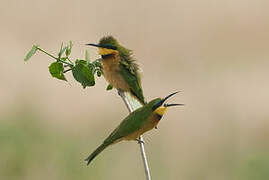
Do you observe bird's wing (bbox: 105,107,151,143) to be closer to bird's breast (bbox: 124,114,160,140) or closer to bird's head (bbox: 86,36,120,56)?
bird's breast (bbox: 124,114,160,140)

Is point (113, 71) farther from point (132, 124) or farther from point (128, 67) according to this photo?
point (132, 124)

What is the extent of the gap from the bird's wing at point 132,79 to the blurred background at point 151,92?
1.62 meters

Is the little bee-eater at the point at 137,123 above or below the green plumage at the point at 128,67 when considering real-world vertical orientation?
below

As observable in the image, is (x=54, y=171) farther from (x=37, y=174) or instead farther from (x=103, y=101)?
(x=103, y=101)

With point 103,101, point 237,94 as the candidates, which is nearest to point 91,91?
point 103,101

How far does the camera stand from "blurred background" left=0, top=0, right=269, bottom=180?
445 centimetres

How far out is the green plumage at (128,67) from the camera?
2.24 metres

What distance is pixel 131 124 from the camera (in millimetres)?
1548

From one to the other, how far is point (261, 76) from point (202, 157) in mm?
4453

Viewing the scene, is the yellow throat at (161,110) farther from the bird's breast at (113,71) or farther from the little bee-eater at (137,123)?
the bird's breast at (113,71)

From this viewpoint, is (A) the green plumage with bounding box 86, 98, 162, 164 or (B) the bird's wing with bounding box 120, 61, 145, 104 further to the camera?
(B) the bird's wing with bounding box 120, 61, 145, 104

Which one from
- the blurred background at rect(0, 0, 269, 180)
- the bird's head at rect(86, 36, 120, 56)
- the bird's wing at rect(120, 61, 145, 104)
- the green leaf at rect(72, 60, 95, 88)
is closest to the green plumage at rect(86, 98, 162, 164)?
the green leaf at rect(72, 60, 95, 88)

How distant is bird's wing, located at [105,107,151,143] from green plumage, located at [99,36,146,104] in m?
0.62

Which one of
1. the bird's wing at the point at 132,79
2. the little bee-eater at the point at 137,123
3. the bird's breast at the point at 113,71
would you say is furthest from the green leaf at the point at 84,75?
the bird's breast at the point at 113,71
